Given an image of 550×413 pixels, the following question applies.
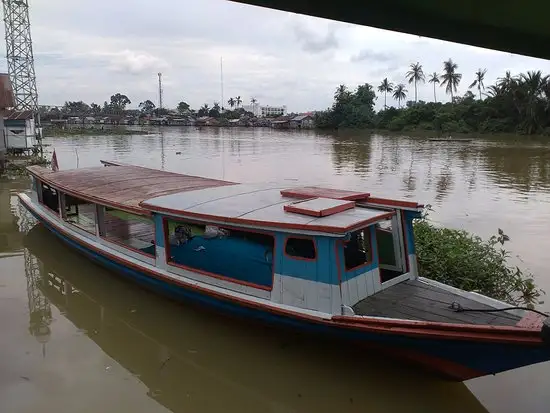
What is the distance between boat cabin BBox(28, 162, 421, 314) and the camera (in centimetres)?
498

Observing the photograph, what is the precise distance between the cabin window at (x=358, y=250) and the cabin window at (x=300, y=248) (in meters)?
0.49

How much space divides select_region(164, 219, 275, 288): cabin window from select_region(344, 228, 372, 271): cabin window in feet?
3.00

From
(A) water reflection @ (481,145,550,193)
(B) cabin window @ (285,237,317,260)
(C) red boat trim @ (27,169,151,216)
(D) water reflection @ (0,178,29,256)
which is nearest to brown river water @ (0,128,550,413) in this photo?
(D) water reflection @ (0,178,29,256)

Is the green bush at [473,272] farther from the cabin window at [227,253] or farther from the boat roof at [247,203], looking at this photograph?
the cabin window at [227,253]

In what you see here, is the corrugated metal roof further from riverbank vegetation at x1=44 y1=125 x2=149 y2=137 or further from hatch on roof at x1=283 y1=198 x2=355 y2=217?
riverbank vegetation at x1=44 y1=125 x2=149 y2=137

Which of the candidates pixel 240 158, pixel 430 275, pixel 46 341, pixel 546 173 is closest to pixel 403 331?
pixel 430 275

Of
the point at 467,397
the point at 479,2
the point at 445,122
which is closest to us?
the point at 479,2

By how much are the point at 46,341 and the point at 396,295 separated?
4487 millimetres

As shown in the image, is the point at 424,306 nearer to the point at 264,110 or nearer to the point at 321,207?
the point at 321,207

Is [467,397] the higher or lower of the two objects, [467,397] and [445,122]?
the lower

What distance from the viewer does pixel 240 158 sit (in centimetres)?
2970

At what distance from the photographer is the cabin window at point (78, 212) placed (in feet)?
31.2

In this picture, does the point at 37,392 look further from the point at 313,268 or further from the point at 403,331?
the point at 403,331

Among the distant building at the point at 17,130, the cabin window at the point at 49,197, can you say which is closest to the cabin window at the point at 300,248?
the cabin window at the point at 49,197
